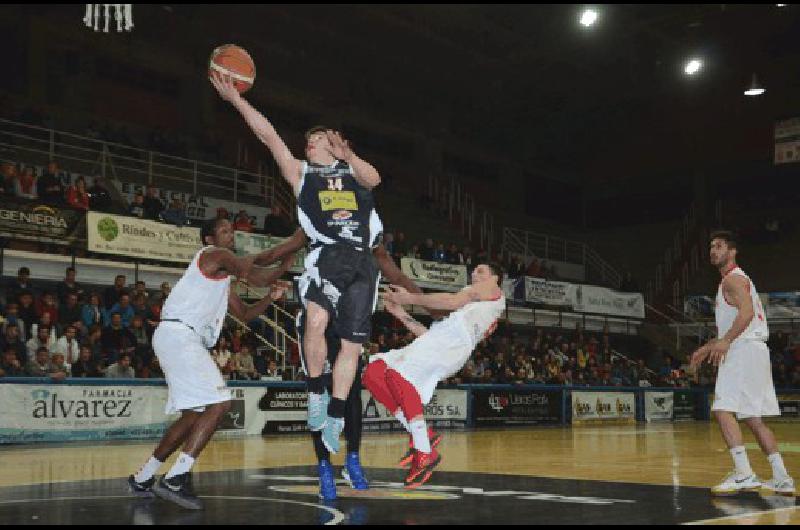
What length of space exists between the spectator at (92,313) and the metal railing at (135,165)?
→ 479cm

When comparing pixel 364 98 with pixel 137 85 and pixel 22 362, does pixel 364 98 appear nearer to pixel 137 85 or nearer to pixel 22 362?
pixel 137 85

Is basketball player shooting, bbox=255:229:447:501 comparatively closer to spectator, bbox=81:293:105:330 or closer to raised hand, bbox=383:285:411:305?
raised hand, bbox=383:285:411:305

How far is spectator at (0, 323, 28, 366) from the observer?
14.4 metres

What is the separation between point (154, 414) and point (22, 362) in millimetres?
2302

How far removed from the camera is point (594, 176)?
1646 inches

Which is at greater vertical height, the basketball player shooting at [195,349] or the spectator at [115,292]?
the spectator at [115,292]

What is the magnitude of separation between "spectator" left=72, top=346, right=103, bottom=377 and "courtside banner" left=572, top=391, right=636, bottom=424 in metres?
12.4

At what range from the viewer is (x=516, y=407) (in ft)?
69.7

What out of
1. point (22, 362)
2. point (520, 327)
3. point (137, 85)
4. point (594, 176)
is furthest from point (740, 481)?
point (594, 176)

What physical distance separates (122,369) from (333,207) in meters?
10.3

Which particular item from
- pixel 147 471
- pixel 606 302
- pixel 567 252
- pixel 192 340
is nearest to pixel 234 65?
pixel 192 340

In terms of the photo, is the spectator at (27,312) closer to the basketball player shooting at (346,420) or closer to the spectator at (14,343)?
the spectator at (14,343)

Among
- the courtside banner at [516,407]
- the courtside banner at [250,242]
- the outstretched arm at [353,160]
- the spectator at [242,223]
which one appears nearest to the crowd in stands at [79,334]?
the courtside banner at [250,242]

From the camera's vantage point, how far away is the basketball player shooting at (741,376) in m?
6.98
